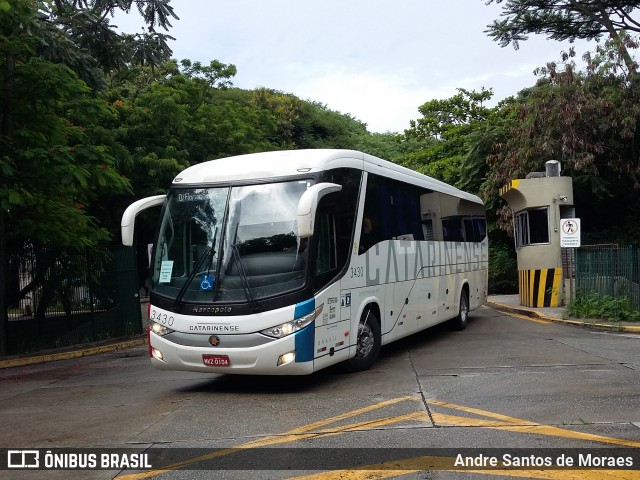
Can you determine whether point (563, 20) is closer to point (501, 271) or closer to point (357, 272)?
point (501, 271)

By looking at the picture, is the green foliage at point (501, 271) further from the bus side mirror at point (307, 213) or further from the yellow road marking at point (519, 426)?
the yellow road marking at point (519, 426)

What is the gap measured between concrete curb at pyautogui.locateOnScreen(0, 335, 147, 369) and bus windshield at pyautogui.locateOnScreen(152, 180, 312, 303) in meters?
6.53

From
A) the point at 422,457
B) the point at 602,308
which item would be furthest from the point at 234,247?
the point at 602,308

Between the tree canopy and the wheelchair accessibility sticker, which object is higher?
the tree canopy

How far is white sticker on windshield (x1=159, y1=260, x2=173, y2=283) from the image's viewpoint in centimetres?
890

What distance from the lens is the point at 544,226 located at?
20422 mm

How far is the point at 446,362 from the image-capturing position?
425 inches

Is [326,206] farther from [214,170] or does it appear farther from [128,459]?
[128,459]

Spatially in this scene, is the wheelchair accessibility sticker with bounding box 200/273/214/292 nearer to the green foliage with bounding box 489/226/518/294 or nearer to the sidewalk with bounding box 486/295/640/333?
the sidewalk with bounding box 486/295/640/333

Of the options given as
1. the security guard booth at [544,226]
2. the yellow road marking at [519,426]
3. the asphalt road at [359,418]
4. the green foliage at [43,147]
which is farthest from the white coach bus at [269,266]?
the security guard booth at [544,226]

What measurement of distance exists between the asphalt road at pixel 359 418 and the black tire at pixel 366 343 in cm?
19

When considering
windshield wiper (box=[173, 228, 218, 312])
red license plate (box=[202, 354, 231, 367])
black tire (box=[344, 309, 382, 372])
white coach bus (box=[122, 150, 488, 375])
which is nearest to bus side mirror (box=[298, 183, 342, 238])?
white coach bus (box=[122, 150, 488, 375])

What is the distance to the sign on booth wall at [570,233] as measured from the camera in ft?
57.9

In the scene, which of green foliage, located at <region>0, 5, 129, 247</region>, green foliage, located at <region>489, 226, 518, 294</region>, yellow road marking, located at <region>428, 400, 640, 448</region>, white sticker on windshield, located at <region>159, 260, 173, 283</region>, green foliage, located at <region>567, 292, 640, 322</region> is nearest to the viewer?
yellow road marking, located at <region>428, 400, 640, 448</region>
